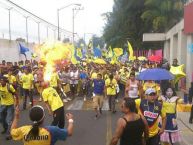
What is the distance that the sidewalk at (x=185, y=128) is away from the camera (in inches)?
464

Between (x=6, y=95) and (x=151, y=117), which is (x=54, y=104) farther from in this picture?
(x=151, y=117)

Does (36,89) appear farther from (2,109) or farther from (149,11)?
(149,11)

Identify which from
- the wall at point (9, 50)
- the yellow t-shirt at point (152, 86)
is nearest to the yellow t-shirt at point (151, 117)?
the yellow t-shirt at point (152, 86)

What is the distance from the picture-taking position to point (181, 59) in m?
26.9

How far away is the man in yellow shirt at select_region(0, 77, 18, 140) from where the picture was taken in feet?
41.3

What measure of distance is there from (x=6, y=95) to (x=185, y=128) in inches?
205

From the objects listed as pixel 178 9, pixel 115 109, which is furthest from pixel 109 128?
pixel 178 9

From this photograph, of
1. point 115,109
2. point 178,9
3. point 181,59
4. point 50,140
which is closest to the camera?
point 50,140

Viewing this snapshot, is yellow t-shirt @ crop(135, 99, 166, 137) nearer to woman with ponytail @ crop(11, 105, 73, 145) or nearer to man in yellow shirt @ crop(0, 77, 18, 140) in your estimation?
woman with ponytail @ crop(11, 105, 73, 145)

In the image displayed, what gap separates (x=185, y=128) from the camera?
13.7 metres

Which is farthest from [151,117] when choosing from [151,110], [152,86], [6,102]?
[6,102]

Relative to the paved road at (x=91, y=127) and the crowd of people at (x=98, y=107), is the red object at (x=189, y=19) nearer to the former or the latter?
the crowd of people at (x=98, y=107)

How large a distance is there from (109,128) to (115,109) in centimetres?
488

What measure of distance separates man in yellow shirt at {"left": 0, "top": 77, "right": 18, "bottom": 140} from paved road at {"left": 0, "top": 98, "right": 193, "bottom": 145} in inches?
20.8
